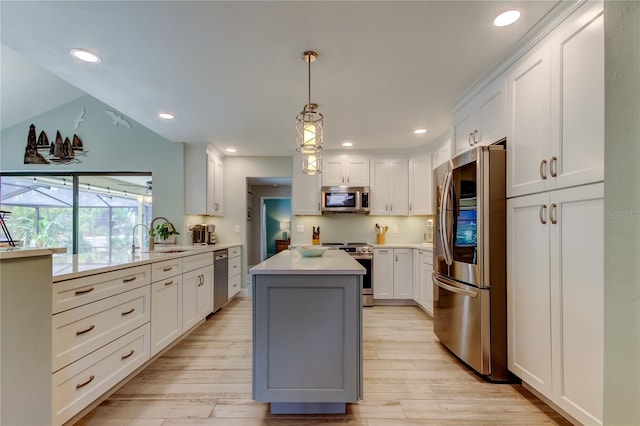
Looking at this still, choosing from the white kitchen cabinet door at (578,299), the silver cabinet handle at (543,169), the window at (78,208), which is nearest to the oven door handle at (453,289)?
the white kitchen cabinet door at (578,299)

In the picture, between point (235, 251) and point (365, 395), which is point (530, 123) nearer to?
point (365, 395)

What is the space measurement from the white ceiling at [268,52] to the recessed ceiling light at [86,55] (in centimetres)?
4

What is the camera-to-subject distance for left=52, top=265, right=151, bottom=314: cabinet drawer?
1.52m

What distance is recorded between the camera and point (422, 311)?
3.95m

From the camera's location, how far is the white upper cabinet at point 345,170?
15.0 feet

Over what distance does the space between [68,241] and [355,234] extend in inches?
171

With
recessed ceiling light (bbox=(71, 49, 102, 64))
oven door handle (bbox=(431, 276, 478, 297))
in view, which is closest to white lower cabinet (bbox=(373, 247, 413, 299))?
oven door handle (bbox=(431, 276, 478, 297))

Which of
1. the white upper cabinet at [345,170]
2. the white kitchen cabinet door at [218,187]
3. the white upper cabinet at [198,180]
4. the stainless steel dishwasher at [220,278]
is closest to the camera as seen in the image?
the stainless steel dishwasher at [220,278]

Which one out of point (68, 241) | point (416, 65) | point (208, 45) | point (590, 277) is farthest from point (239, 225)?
point (590, 277)

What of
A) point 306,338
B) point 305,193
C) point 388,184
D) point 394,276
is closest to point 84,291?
point 306,338

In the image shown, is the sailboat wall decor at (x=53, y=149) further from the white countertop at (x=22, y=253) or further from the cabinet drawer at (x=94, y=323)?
the white countertop at (x=22, y=253)

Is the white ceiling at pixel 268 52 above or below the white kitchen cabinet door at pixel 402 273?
above

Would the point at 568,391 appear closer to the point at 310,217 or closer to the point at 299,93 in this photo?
the point at 299,93

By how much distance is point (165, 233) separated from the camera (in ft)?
12.4
